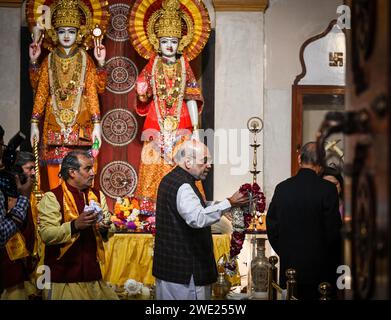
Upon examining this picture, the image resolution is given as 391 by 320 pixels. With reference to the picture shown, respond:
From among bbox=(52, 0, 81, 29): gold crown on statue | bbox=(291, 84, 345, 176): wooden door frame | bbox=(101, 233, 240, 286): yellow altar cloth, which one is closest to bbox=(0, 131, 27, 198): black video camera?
bbox=(101, 233, 240, 286): yellow altar cloth

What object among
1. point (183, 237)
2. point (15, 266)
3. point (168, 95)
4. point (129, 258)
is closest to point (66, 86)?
point (168, 95)

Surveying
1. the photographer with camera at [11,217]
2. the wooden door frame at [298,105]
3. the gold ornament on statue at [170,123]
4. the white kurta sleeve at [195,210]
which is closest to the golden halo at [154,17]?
the gold ornament on statue at [170,123]

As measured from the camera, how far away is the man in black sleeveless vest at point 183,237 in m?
3.77

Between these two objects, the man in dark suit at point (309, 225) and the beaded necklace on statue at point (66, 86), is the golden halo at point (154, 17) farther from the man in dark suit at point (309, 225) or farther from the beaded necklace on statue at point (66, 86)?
the man in dark suit at point (309, 225)

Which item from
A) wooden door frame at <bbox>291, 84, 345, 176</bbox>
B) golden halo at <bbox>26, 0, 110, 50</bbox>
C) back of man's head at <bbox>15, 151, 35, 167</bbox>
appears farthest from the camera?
wooden door frame at <bbox>291, 84, 345, 176</bbox>

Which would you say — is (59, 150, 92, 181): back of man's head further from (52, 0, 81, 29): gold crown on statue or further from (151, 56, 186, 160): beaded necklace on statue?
(52, 0, 81, 29): gold crown on statue

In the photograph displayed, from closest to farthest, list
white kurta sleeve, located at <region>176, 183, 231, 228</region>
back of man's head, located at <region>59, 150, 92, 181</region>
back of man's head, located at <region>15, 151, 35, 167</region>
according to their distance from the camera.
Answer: white kurta sleeve, located at <region>176, 183, 231, 228</region> < back of man's head, located at <region>59, 150, 92, 181</region> < back of man's head, located at <region>15, 151, 35, 167</region>

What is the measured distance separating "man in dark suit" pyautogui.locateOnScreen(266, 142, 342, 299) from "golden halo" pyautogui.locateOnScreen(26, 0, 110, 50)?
→ 3.59 meters

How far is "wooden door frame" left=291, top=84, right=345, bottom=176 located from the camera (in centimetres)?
748

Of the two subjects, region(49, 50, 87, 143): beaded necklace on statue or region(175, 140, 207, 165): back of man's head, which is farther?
region(49, 50, 87, 143): beaded necklace on statue

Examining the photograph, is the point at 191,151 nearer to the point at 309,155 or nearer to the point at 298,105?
the point at 309,155

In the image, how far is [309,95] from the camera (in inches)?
298

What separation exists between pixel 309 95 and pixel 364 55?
20.3 feet
